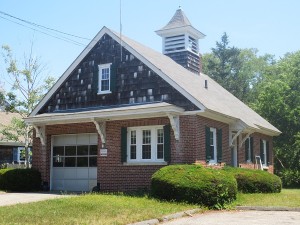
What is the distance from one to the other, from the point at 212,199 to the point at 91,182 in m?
8.05

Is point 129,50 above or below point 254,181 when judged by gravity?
above

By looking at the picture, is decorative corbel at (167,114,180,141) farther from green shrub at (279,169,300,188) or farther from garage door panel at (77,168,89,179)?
green shrub at (279,169,300,188)

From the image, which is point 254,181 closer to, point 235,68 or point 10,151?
point 10,151

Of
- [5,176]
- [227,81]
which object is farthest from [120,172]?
[227,81]

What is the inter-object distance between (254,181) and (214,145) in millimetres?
2727

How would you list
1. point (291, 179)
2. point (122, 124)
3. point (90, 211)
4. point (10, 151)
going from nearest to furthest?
point (90, 211)
point (122, 124)
point (291, 179)
point (10, 151)

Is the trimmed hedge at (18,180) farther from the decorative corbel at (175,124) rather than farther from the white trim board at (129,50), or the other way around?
the decorative corbel at (175,124)

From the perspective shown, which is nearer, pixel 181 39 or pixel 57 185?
pixel 57 185

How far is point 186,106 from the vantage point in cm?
1775

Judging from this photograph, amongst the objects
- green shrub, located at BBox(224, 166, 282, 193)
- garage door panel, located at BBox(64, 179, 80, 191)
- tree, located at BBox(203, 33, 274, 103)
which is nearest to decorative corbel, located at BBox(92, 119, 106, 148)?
garage door panel, located at BBox(64, 179, 80, 191)

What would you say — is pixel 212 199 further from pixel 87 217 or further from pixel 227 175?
pixel 87 217

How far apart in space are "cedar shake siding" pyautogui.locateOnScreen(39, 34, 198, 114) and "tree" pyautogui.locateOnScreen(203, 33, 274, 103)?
41.5 m

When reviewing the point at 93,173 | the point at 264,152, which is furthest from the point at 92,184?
the point at 264,152

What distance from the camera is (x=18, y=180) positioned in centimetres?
1988
